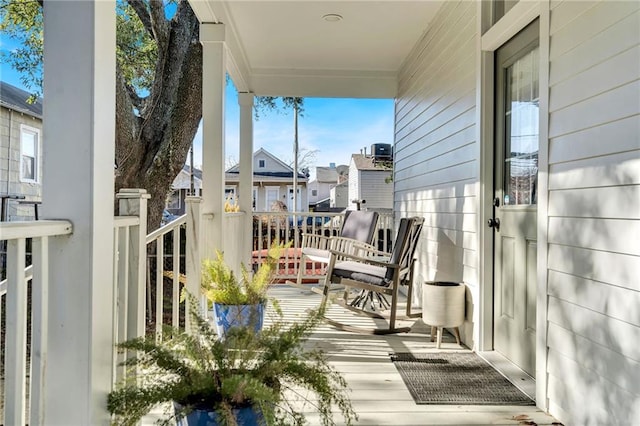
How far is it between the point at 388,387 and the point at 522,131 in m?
1.71

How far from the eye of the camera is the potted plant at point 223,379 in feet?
4.35

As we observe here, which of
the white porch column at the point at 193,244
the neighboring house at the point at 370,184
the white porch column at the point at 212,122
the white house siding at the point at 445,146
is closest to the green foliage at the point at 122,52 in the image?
the white porch column at the point at 212,122

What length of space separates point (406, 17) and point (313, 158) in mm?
17667

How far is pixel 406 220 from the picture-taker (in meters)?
3.58

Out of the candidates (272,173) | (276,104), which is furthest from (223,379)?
(272,173)

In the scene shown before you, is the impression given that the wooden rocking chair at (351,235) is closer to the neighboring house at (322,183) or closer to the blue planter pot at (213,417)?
the blue planter pot at (213,417)

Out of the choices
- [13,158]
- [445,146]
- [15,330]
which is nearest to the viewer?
[15,330]

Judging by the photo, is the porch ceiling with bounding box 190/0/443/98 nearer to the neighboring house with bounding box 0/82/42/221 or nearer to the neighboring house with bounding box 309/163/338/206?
the neighboring house with bounding box 0/82/42/221

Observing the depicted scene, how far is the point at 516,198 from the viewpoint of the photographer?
107 inches

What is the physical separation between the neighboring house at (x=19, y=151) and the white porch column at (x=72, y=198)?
18.2 ft

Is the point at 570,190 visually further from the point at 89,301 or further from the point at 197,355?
the point at 89,301

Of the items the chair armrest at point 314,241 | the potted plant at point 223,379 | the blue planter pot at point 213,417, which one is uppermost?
the chair armrest at point 314,241

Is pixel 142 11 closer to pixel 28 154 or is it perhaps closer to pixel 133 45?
pixel 133 45

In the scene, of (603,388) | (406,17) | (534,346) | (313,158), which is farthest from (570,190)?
(313,158)
